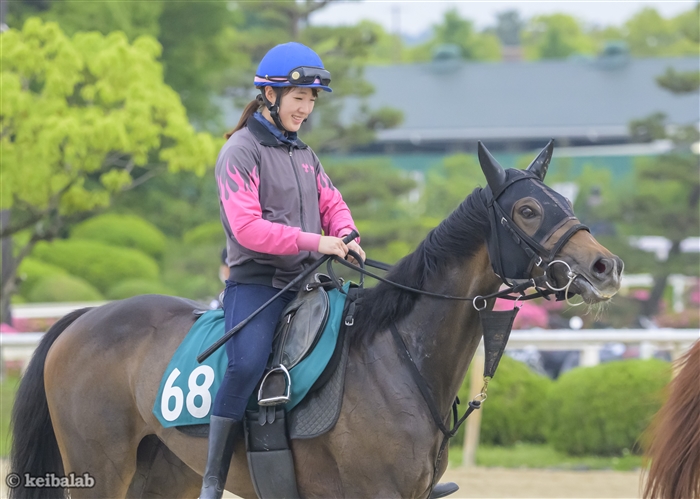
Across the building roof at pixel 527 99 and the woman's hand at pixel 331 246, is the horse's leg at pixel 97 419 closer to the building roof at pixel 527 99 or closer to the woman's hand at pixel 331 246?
the woman's hand at pixel 331 246

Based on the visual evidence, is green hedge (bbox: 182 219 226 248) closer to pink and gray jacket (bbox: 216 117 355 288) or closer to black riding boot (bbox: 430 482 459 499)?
pink and gray jacket (bbox: 216 117 355 288)

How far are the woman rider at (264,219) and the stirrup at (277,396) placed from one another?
36mm

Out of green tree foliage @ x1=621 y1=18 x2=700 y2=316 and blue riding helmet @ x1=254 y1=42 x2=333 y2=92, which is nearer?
blue riding helmet @ x1=254 y1=42 x2=333 y2=92

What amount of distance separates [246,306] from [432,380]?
0.80 meters

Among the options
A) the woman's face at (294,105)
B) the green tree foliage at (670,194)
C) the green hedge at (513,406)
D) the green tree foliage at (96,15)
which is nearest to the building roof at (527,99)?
the green tree foliage at (96,15)

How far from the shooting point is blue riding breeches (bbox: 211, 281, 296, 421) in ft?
11.5

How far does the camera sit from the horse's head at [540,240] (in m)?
3.12

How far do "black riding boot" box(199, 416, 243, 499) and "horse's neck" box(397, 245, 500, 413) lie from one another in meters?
0.77

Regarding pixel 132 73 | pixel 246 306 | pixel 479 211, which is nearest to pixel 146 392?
pixel 246 306

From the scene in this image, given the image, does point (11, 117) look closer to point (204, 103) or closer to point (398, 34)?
point (204, 103)

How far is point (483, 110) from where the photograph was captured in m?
46.1

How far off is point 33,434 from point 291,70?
6.76 feet

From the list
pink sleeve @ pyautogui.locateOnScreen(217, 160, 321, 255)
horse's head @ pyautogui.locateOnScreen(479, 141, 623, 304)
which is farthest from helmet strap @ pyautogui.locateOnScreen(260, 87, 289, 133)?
horse's head @ pyautogui.locateOnScreen(479, 141, 623, 304)

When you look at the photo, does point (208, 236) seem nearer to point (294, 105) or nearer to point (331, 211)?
point (331, 211)
